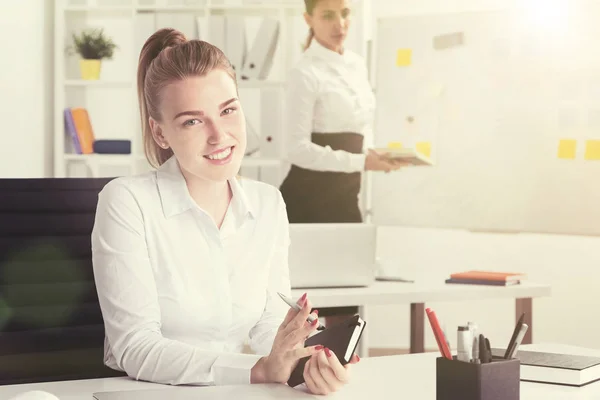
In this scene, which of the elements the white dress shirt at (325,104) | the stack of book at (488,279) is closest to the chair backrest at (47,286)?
the stack of book at (488,279)

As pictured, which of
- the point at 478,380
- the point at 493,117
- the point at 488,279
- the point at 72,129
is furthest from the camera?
the point at 72,129

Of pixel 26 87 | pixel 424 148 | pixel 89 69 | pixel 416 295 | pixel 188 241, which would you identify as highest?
pixel 89 69

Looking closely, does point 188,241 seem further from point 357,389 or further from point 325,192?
point 325,192

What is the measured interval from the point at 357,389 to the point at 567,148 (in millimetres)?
3078

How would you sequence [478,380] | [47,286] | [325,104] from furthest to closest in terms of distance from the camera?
[325,104]
[47,286]
[478,380]

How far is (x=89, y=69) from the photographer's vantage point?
172 inches

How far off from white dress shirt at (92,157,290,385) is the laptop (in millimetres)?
541

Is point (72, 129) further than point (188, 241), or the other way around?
point (72, 129)

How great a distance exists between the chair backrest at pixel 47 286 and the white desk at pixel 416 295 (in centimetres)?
61

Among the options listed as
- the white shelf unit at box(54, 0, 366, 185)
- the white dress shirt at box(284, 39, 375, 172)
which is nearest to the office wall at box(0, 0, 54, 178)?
the white shelf unit at box(54, 0, 366, 185)

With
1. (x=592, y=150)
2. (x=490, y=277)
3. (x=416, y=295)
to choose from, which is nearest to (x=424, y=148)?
(x=592, y=150)

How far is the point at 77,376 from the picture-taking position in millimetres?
1602

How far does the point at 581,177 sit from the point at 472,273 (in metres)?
1.57

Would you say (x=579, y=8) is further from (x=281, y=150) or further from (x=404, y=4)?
(x=281, y=150)
